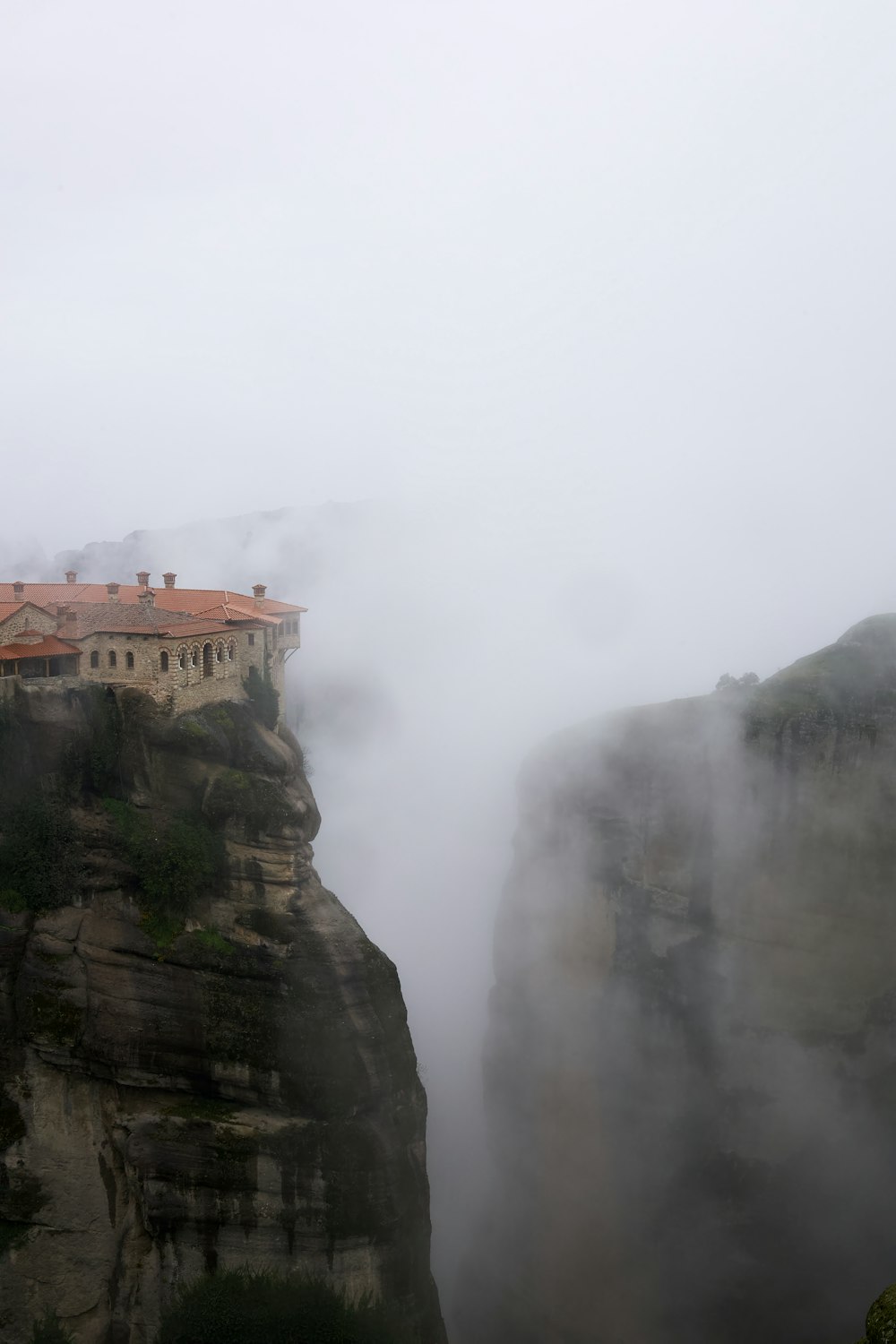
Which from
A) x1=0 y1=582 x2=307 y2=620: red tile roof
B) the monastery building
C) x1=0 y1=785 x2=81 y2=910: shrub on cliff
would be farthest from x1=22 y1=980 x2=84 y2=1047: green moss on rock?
x1=0 y1=582 x2=307 y2=620: red tile roof

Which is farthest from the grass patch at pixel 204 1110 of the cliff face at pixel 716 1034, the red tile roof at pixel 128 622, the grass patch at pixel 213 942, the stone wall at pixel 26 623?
the stone wall at pixel 26 623

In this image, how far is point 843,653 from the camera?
21.2 meters

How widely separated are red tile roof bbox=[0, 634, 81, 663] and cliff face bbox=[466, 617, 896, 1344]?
12760mm

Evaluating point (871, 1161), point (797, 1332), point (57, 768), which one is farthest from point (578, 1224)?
point (57, 768)

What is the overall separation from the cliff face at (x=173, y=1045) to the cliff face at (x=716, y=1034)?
5958mm

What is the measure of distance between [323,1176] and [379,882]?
645 inches

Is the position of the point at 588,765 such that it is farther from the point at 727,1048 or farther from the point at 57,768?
the point at 57,768

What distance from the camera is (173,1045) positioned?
17.3 m

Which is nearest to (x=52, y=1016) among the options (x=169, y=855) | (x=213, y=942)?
(x=213, y=942)

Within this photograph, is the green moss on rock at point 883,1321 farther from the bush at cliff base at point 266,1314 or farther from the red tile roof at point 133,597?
the red tile roof at point 133,597

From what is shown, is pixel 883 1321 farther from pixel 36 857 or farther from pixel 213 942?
pixel 36 857

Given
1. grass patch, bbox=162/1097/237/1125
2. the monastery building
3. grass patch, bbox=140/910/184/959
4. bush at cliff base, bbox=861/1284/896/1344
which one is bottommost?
grass patch, bbox=162/1097/237/1125

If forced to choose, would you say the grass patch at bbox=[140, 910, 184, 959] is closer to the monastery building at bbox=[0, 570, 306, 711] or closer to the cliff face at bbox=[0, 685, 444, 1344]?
the cliff face at bbox=[0, 685, 444, 1344]

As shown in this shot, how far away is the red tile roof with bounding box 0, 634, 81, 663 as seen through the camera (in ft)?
58.1
